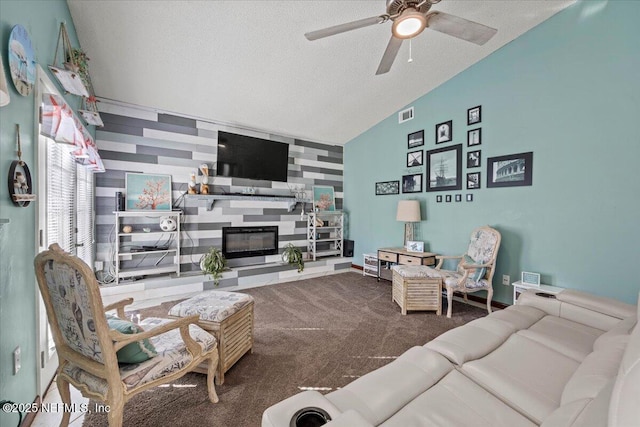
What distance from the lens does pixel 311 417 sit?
821 millimetres

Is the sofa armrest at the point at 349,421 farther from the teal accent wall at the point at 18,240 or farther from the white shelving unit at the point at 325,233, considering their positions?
the white shelving unit at the point at 325,233

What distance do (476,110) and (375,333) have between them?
329cm

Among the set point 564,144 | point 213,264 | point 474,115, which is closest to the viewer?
point 564,144

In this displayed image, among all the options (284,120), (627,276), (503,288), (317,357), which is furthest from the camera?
(284,120)

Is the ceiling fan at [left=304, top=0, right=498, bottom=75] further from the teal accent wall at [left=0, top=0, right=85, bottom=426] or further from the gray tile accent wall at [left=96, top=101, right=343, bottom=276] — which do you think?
the gray tile accent wall at [left=96, top=101, right=343, bottom=276]

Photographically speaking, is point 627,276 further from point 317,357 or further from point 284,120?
point 284,120

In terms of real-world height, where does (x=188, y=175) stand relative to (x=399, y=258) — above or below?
above

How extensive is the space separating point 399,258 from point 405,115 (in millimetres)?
2508

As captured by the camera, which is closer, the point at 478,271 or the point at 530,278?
the point at 530,278

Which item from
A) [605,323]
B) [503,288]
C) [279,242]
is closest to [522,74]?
[503,288]

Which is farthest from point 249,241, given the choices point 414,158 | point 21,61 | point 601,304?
point 601,304

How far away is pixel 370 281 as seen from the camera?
4.63m

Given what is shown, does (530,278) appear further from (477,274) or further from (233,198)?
(233,198)

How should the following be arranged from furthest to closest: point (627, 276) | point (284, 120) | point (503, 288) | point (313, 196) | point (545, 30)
Answer: point (313, 196)
point (284, 120)
point (503, 288)
point (545, 30)
point (627, 276)
